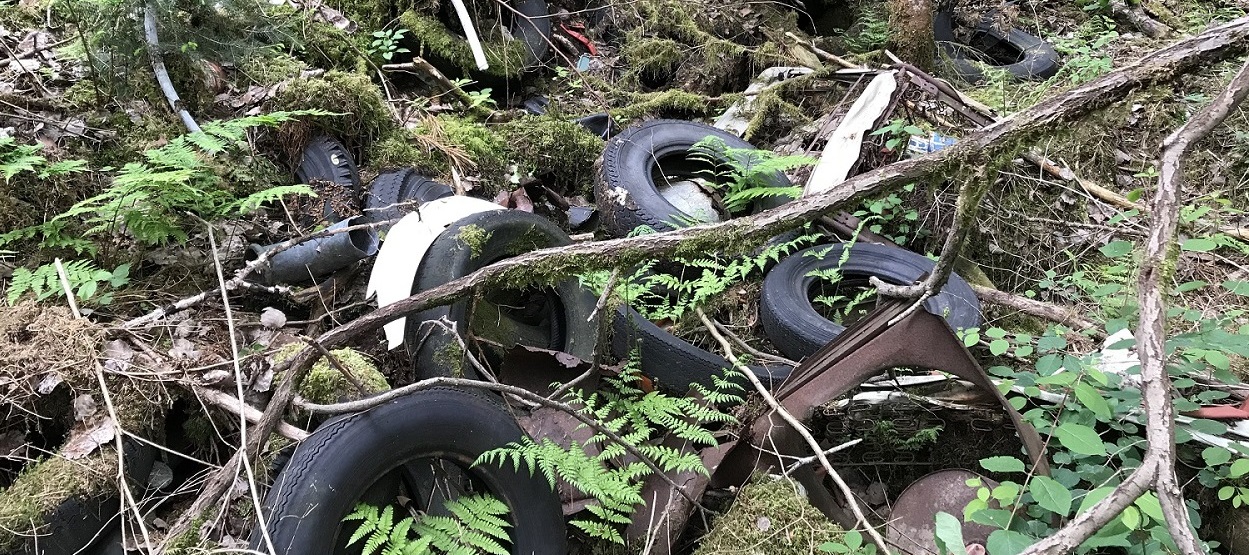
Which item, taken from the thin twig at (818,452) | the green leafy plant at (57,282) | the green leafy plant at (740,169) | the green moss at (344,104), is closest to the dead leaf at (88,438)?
the green leafy plant at (57,282)

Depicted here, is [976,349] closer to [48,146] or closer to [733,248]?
[733,248]

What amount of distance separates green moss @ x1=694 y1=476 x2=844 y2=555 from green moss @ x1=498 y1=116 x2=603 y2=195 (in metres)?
2.55

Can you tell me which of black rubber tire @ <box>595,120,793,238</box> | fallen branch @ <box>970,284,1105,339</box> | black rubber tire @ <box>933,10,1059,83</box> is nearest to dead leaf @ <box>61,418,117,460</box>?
black rubber tire @ <box>595,120,793,238</box>

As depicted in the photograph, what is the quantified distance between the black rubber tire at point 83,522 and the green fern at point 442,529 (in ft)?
2.58

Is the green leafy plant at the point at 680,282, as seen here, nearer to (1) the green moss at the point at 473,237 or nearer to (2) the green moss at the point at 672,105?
(1) the green moss at the point at 473,237

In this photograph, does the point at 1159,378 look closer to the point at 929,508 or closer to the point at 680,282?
the point at 929,508

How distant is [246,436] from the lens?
220cm

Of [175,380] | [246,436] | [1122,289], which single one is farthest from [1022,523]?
[175,380]

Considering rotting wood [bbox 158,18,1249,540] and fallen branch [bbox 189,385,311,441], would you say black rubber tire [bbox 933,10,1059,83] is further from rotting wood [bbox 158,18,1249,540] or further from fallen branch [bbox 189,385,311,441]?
fallen branch [bbox 189,385,311,441]

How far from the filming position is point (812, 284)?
375 cm

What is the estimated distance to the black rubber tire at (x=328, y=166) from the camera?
3.72m

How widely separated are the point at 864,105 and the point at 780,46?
1.48m

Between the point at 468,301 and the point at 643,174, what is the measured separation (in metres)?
1.63

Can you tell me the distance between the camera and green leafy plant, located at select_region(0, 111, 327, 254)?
2.68 meters
